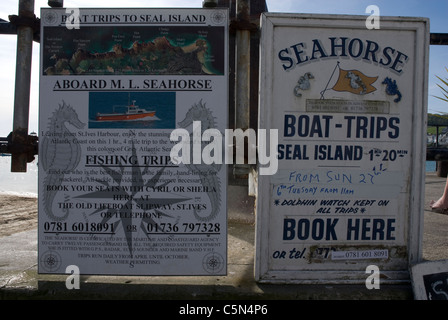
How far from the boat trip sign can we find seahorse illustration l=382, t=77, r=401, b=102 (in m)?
1.36

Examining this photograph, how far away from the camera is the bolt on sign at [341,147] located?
10.5ft

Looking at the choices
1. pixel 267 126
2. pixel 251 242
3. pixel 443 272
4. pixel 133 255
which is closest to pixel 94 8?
pixel 267 126

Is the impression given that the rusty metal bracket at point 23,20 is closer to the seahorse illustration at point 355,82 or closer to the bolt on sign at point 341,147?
the bolt on sign at point 341,147

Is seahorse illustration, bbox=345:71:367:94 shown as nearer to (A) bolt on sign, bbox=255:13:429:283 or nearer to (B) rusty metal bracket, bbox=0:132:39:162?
(A) bolt on sign, bbox=255:13:429:283

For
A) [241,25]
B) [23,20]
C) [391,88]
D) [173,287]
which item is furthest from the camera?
[241,25]

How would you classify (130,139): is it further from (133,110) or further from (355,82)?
(355,82)

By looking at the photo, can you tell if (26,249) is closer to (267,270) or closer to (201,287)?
(201,287)

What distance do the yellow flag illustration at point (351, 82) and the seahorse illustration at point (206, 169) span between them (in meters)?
1.10

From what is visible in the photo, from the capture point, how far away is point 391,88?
3.22 m

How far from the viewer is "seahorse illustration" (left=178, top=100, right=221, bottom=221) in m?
3.19

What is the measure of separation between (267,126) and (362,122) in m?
0.81

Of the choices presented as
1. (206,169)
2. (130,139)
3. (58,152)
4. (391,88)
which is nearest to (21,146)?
(58,152)

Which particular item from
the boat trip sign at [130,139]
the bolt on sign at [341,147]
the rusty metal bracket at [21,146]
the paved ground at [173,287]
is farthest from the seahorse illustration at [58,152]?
the bolt on sign at [341,147]

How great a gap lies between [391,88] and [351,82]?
35cm
